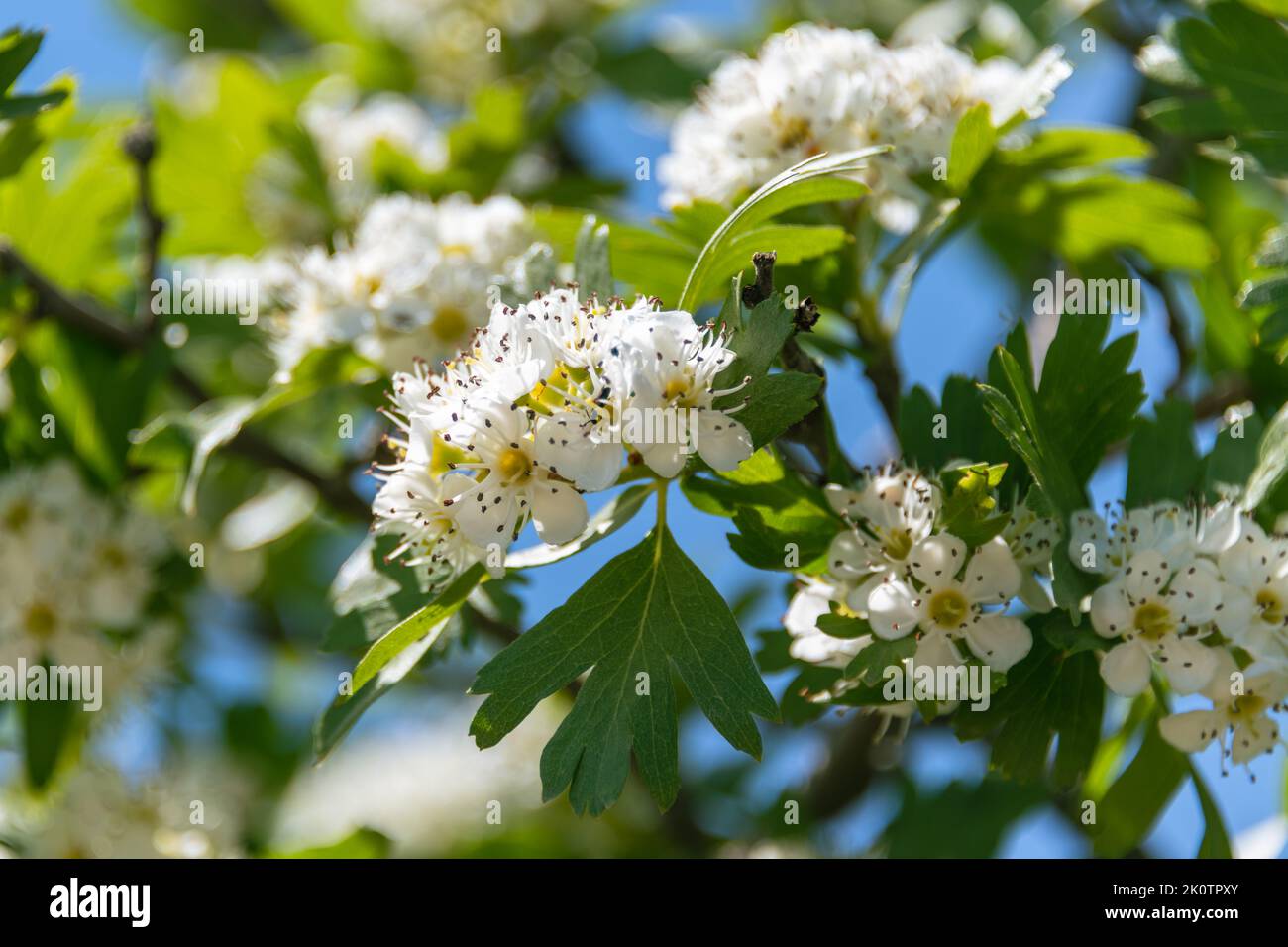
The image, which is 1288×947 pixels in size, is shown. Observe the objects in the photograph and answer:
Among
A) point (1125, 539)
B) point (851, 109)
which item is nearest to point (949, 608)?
point (1125, 539)

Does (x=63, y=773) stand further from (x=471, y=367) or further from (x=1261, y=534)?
(x=1261, y=534)

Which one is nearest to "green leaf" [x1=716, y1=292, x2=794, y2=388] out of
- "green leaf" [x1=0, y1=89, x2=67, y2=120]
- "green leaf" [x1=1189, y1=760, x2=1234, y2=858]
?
"green leaf" [x1=1189, y1=760, x2=1234, y2=858]

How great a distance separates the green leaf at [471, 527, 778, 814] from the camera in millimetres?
1359

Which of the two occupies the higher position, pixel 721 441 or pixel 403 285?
pixel 403 285

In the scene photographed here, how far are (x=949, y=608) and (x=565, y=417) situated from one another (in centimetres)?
45

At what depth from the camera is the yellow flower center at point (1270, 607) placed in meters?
1.44

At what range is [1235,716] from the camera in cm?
151

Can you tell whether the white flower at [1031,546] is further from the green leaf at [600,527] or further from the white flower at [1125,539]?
the green leaf at [600,527]

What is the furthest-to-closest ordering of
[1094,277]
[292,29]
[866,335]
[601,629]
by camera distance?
A: 1. [292,29]
2. [1094,277]
3. [866,335]
4. [601,629]

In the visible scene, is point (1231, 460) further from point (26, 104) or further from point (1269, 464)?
point (26, 104)

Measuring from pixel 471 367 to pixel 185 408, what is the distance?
58.7 inches

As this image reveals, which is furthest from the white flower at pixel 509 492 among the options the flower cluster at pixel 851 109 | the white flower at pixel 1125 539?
the flower cluster at pixel 851 109

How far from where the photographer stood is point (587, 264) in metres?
1.52

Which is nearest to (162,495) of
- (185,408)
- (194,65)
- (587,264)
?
(185,408)
